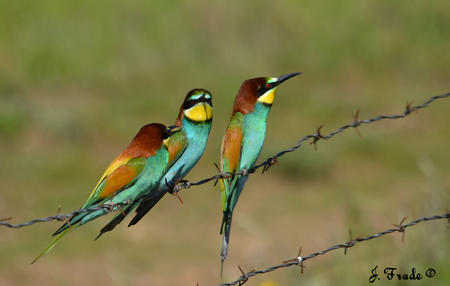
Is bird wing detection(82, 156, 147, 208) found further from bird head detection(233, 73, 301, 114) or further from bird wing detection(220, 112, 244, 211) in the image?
bird head detection(233, 73, 301, 114)

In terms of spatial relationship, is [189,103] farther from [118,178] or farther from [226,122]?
[226,122]

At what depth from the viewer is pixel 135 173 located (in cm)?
334

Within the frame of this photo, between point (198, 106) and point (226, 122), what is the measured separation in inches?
219

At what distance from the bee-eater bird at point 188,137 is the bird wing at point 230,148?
0.10 m

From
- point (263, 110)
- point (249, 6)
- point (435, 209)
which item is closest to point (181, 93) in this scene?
point (249, 6)

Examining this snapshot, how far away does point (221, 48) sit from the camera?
10.6 metres

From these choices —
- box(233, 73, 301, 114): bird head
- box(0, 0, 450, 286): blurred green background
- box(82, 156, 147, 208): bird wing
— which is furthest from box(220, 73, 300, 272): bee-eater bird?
box(0, 0, 450, 286): blurred green background

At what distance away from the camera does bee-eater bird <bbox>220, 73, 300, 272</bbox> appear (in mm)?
3582

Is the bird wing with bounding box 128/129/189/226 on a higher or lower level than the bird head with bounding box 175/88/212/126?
lower

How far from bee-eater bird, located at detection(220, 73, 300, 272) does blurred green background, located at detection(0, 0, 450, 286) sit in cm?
85

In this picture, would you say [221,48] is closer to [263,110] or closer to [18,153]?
[18,153]
